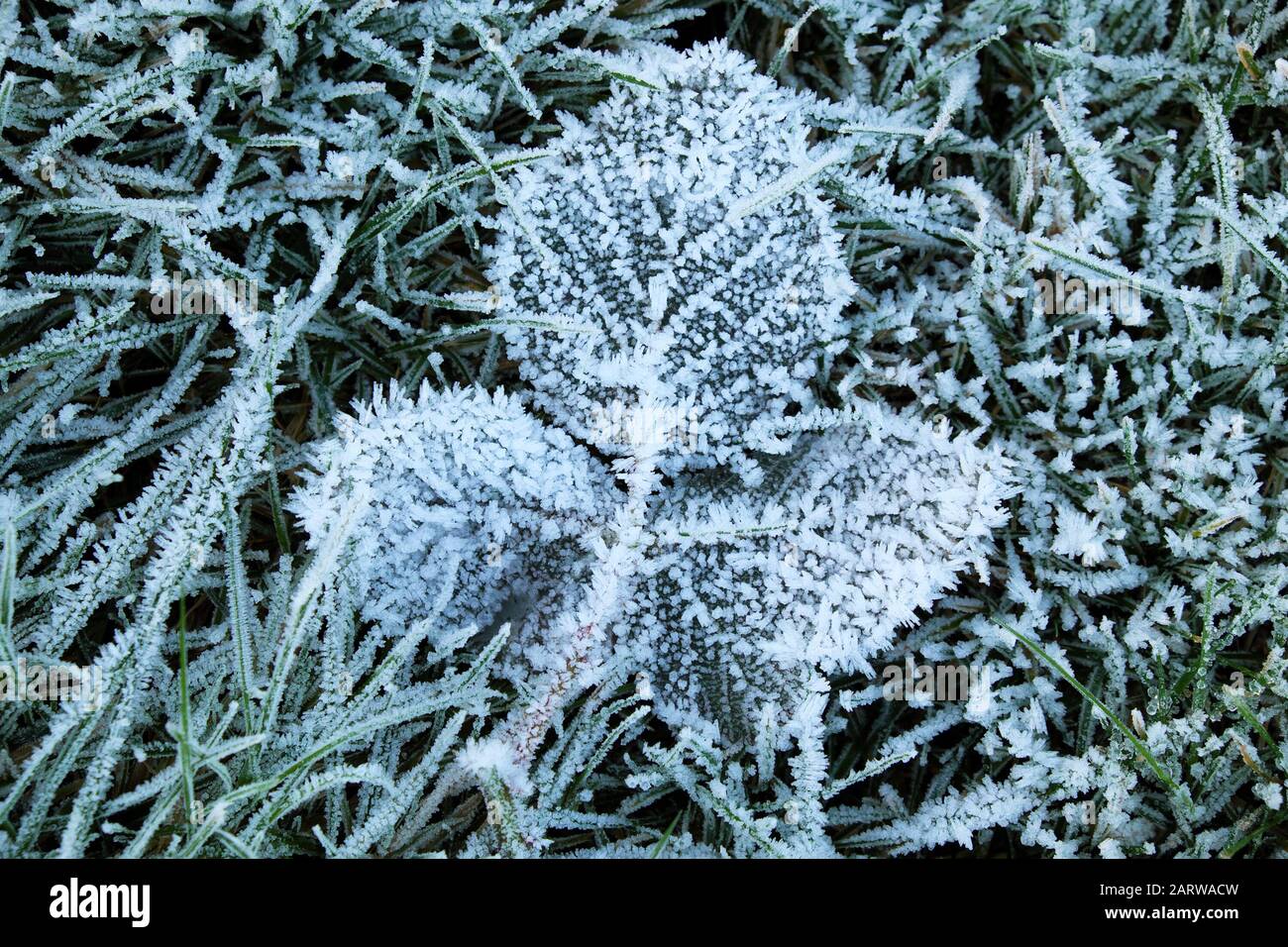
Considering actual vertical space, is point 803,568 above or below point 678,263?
below

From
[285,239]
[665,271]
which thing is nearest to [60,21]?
[285,239]

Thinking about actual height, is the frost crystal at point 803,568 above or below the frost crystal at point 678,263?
below

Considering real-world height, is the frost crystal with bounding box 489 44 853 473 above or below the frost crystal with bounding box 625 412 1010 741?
above

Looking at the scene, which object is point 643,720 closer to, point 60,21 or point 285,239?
point 285,239

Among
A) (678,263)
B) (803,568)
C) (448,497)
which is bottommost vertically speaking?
(803,568)
